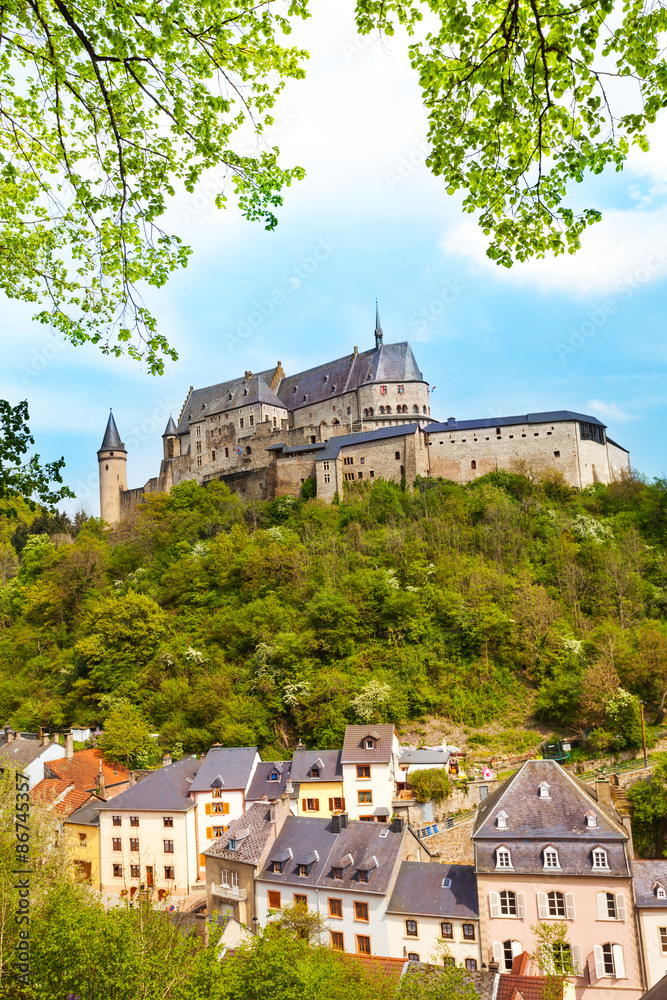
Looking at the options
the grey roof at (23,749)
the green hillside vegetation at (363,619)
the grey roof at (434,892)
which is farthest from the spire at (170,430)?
the grey roof at (434,892)

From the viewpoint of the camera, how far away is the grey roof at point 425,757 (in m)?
30.1

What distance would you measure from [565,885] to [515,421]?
3694 cm

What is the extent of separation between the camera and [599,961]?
19.7m

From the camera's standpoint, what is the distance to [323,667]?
3866cm

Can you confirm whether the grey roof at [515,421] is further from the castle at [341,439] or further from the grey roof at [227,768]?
the grey roof at [227,768]

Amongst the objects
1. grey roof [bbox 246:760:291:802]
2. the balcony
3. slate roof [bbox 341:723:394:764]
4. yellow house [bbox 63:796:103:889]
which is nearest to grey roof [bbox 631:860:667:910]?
slate roof [bbox 341:723:394:764]

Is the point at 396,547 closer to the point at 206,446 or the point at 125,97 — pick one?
the point at 206,446

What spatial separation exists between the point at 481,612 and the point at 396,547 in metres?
7.86

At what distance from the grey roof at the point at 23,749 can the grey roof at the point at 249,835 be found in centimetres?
1147

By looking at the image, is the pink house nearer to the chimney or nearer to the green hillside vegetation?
the chimney

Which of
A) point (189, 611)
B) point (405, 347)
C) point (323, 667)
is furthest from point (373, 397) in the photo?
point (323, 667)

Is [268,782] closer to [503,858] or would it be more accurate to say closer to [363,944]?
[363,944]

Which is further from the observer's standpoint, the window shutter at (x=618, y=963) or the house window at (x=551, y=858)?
the house window at (x=551, y=858)

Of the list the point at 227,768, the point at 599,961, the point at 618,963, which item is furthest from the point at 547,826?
the point at 227,768
